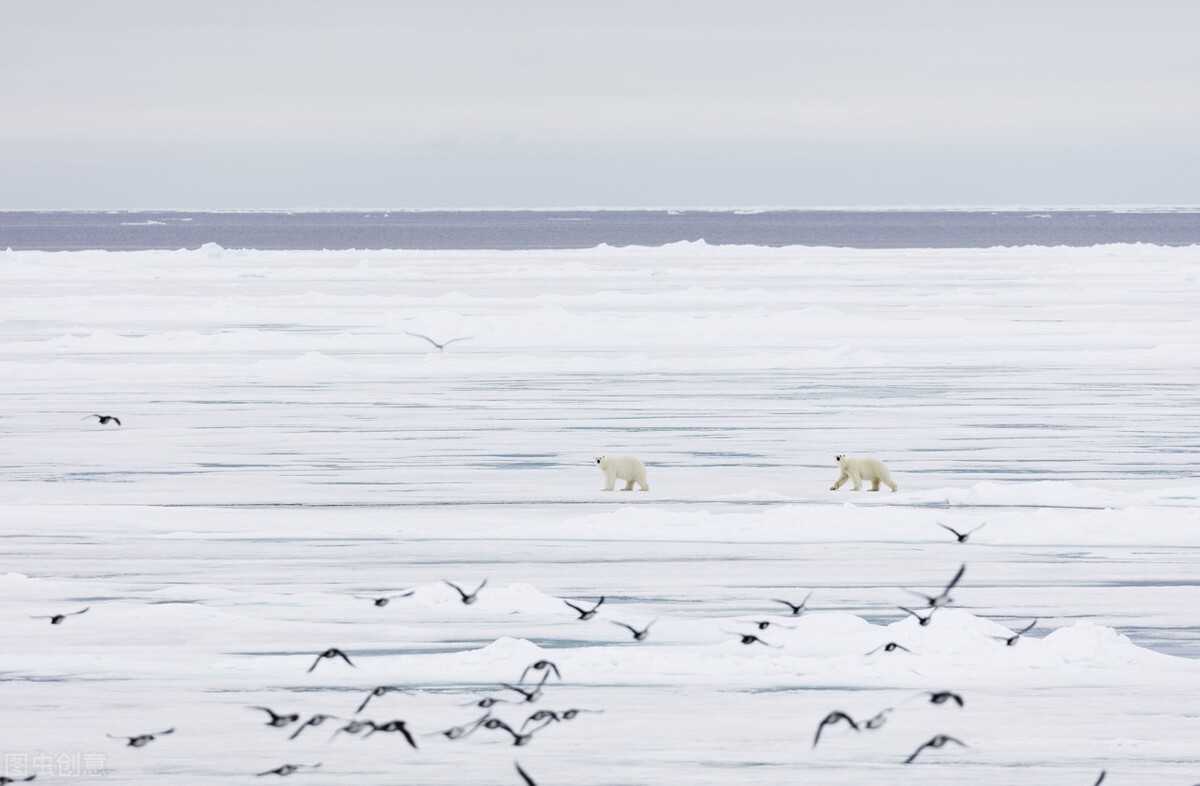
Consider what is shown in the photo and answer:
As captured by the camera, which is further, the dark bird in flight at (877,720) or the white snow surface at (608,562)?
the dark bird in flight at (877,720)

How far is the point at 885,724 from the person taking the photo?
19.8ft

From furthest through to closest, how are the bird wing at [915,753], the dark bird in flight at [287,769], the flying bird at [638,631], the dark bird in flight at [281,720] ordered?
the flying bird at [638,631] < the dark bird in flight at [281,720] < the bird wing at [915,753] < the dark bird in flight at [287,769]

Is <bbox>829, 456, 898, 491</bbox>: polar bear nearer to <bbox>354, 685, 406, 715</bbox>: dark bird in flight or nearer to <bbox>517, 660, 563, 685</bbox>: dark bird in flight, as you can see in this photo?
<bbox>517, 660, 563, 685</bbox>: dark bird in flight

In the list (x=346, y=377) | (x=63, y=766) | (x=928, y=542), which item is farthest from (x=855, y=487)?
(x=346, y=377)

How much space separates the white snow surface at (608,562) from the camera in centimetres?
588

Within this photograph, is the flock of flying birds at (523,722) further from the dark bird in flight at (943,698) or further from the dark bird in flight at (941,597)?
the dark bird in flight at (941,597)

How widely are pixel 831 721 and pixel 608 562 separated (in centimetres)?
297

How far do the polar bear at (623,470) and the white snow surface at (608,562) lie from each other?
20 cm

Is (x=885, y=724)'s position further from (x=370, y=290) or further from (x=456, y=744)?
(x=370, y=290)

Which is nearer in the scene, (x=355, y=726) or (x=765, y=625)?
(x=355, y=726)

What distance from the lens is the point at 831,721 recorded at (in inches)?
238

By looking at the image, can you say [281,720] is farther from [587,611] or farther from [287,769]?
[587,611]

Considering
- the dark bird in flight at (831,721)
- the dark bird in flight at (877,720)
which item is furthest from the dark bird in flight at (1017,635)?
A: the dark bird in flight at (831,721)

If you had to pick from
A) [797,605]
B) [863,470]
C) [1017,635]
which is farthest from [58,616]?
[863,470]
